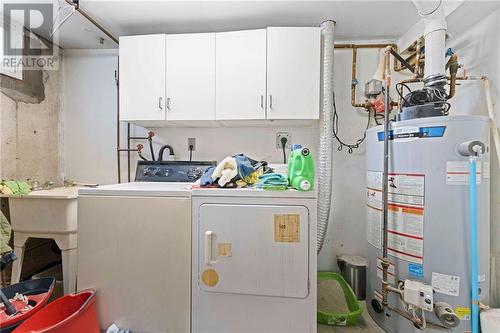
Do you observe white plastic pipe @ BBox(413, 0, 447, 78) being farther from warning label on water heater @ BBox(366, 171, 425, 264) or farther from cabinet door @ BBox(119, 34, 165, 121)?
cabinet door @ BBox(119, 34, 165, 121)

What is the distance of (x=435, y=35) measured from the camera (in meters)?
1.45

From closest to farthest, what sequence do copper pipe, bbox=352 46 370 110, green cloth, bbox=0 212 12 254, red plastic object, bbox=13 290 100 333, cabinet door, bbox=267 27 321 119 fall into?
red plastic object, bbox=13 290 100 333 → green cloth, bbox=0 212 12 254 → cabinet door, bbox=267 27 321 119 → copper pipe, bbox=352 46 370 110

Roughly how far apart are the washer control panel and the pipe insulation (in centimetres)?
100

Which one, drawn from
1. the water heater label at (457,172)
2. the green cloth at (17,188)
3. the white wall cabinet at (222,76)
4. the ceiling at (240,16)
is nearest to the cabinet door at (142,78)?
the white wall cabinet at (222,76)

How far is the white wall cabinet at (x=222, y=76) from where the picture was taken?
6.00ft

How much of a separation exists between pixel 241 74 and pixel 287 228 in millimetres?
1300

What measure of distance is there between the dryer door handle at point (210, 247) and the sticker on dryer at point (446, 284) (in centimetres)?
127

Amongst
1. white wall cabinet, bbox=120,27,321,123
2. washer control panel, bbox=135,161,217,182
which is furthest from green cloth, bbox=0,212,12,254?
white wall cabinet, bbox=120,27,321,123

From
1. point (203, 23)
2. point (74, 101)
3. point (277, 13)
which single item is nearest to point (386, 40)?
point (277, 13)

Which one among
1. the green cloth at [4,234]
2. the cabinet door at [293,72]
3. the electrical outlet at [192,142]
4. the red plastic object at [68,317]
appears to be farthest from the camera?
the electrical outlet at [192,142]

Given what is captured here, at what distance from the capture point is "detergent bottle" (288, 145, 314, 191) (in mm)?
1288

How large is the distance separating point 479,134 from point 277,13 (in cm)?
161

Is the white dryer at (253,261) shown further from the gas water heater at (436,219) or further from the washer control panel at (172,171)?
the washer control panel at (172,171)

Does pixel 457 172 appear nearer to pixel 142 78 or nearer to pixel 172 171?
pixel 172 171
